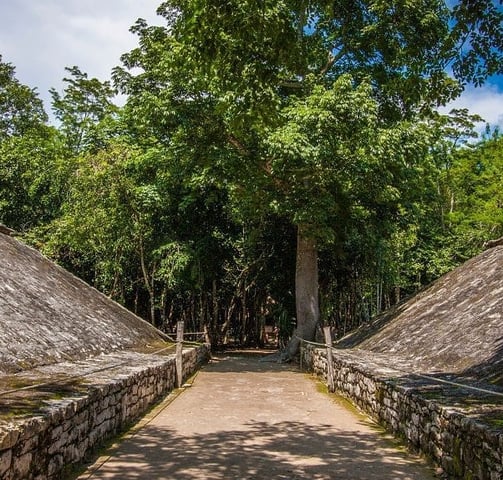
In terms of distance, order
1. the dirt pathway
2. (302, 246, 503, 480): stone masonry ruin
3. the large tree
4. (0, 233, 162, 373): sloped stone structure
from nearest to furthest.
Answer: (302, 246, 503, 480): stone masonry ruin, the dirt pathway, (0, 233, 162, 373): sloped stone structure, the large tree

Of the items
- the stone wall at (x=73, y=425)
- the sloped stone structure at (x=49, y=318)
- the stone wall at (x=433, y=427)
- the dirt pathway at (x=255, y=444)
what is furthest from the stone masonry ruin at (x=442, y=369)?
the sloped stone structure at (x=49, y=318)

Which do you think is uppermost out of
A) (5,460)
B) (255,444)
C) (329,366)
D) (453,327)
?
(453,327)

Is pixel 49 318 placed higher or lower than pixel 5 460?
higher

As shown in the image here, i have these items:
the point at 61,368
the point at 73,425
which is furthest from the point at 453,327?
the point at 73,425

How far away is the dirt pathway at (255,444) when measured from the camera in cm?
525

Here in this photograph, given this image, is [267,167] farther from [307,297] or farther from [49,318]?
[49,318]

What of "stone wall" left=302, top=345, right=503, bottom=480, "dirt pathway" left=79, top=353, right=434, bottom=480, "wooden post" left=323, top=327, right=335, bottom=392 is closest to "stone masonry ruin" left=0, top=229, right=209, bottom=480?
"dirt pathway" left=79, top=353, right=434, bottom=480

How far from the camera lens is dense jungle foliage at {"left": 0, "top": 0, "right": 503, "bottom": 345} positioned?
833 centimetres

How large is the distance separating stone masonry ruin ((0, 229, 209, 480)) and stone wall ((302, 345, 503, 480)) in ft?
11.2

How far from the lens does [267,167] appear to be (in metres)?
16.7

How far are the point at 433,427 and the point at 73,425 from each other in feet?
11.5

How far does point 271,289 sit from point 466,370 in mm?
14839

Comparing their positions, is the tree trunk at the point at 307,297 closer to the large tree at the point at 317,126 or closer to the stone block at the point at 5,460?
the large tree at the point at 317,126

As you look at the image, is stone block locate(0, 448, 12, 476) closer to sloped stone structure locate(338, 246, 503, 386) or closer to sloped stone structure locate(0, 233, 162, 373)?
sloped stone structure locate(0, 233, 162, 373)
